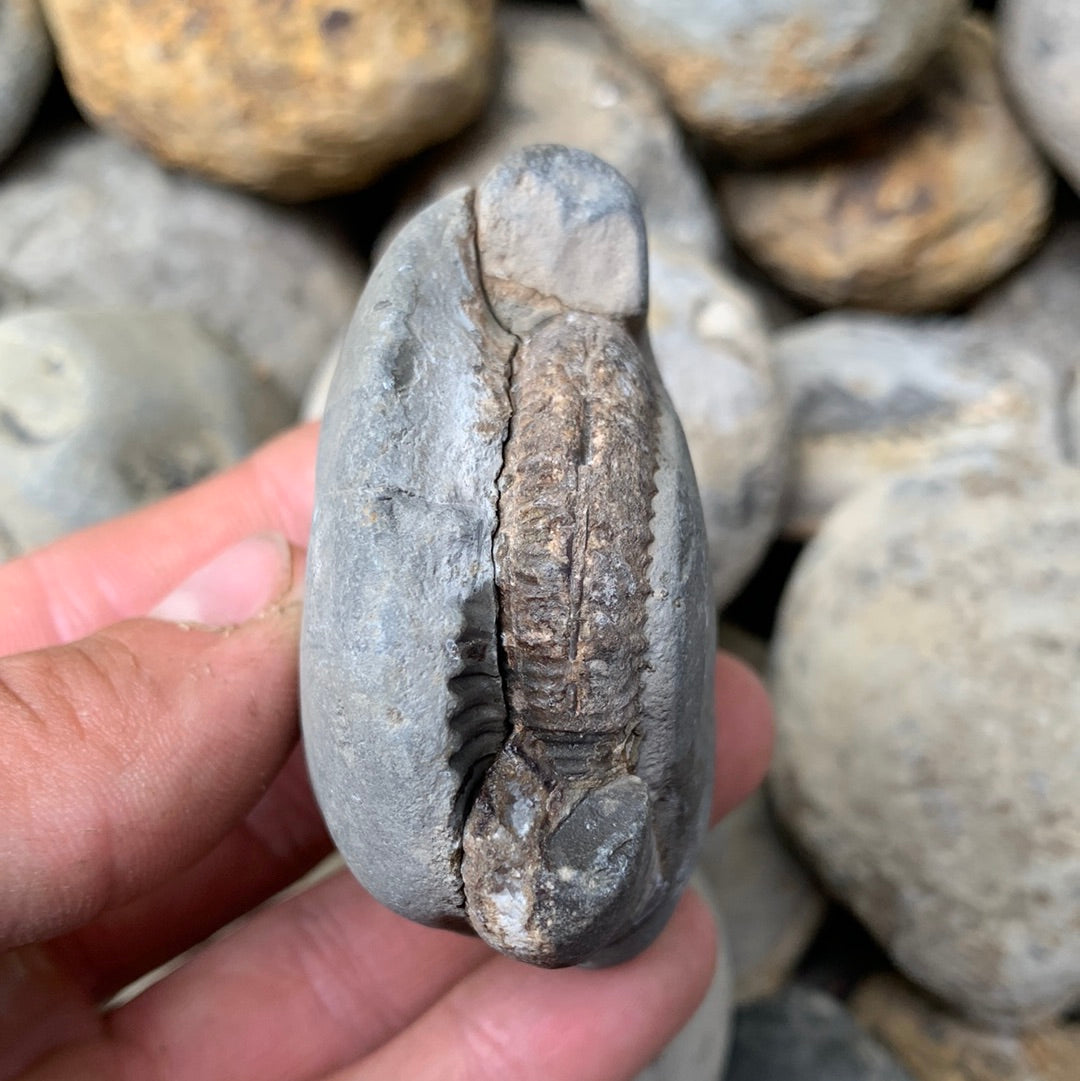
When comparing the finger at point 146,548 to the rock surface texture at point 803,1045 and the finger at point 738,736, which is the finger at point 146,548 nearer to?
the finger at point 738,736

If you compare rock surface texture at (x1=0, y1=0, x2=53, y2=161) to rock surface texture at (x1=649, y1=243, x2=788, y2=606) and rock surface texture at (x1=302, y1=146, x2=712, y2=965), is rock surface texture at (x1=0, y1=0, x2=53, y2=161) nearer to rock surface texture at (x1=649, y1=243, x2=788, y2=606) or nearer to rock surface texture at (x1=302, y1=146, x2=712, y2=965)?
rock surface texture at (x1=649, y1=243, x2=788, y2=606)

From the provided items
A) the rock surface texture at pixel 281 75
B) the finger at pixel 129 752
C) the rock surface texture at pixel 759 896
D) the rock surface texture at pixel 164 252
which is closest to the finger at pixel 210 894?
the finger at pixel 129 752

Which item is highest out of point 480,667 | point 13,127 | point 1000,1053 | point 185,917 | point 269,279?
point 13,127

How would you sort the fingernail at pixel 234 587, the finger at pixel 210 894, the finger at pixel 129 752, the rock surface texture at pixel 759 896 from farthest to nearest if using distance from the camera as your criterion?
the rock surface texture at pixel 759 896 → the finger at pixel 210 894 → the fingernail at pixel 234 587 → the finger at pixel 129 752

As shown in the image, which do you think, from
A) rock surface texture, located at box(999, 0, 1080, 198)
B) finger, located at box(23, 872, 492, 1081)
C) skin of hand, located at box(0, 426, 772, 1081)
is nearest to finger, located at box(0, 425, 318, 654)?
skin of hand, located at box(0, 426, 772, 1081)

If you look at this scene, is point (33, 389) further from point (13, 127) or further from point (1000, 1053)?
point (1000, 1053)

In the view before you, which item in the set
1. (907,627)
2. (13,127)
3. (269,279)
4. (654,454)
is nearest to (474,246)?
(654,454)
